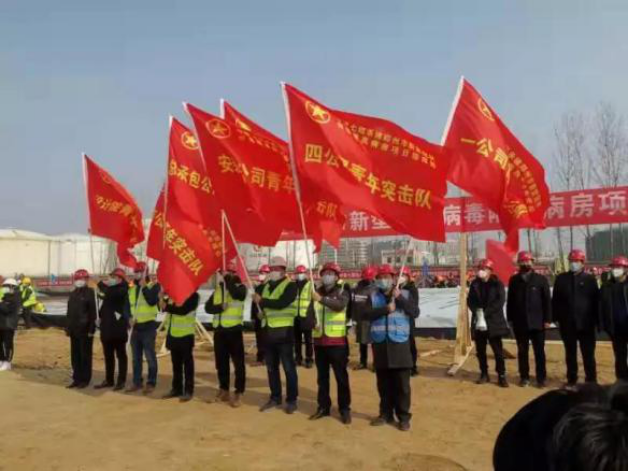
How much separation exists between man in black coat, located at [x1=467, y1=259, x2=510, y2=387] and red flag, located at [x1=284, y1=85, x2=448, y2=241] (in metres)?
2.69

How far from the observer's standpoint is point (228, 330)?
713 cm

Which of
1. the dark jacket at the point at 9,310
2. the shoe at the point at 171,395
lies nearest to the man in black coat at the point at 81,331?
the shoe at the point at 171,395

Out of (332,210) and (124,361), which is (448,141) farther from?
(124,361)

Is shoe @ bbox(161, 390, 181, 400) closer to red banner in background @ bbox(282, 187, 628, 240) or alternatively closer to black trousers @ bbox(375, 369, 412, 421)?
black trousers @ bbox(375, 369, 412, 421)

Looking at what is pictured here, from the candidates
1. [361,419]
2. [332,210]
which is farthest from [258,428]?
[332,210]

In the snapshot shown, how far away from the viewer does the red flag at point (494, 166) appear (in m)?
7.70

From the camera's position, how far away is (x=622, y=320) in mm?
7043

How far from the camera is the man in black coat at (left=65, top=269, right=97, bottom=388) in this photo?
838 cm

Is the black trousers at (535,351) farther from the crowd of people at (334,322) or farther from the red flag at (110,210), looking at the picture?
the red flag at (110,210)

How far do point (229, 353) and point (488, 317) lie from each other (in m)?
3.79

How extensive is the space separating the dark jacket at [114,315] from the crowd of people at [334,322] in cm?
A: 1

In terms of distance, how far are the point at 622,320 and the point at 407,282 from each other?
307cm

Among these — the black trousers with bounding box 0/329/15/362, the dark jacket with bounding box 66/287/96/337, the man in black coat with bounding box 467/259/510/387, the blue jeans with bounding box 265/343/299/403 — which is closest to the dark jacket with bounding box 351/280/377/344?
the blue jeans with bounding box 265/343/299/403

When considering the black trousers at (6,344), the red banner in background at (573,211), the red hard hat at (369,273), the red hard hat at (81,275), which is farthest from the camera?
the red banner in background at (573,211)
